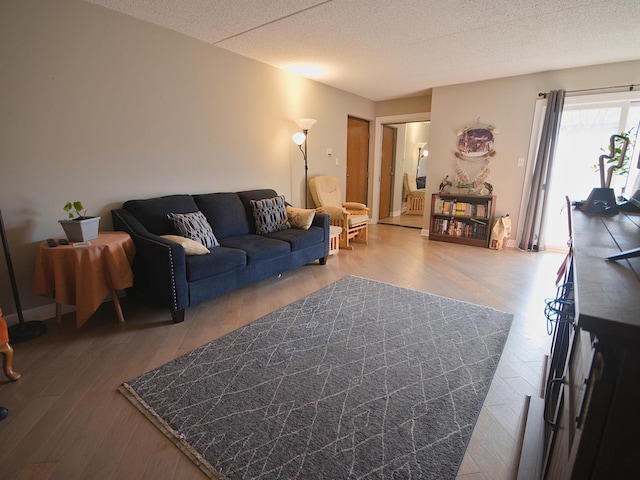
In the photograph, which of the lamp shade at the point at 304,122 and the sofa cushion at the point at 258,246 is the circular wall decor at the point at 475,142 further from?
the sofa cushion at the point at 258,246

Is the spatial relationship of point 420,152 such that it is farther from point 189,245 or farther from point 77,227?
point 77,227

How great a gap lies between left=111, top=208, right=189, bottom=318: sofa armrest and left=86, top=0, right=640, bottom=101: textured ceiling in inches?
71.7

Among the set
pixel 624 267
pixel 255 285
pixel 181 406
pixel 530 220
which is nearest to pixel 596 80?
pixel 530 220

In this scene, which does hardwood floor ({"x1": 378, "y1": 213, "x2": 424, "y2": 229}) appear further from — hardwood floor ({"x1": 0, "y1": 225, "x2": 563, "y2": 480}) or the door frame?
hardwood floor ({"x1": 0, "y1": 225, "x2": 563, "y2": 480})

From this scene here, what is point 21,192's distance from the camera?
2.31 meters

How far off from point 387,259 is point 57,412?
3.43 meters

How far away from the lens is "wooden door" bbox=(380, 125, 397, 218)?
6.62 meters

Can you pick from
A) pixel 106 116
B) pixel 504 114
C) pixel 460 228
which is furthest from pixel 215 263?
pixel 504 114

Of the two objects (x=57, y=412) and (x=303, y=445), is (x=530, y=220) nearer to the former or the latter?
(x=303, y=445)

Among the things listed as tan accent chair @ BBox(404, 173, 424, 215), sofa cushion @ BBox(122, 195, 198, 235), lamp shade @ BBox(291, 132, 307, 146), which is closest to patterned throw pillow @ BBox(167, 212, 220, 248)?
sofa cushion @ BBox(122, 195, 198, 235)

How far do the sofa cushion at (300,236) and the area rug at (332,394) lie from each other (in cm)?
96

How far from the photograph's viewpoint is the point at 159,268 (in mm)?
2416

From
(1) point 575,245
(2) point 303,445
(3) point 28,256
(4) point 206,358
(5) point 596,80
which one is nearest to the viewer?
(1) point 575,245

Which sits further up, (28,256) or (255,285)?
(28,256)
